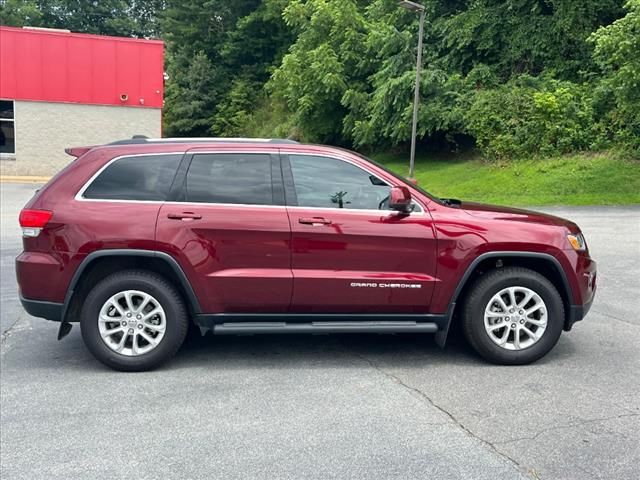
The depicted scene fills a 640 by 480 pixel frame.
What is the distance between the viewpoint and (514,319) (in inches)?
200

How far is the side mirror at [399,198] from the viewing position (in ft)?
15.9

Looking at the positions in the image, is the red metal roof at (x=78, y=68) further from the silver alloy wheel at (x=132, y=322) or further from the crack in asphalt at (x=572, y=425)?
the crack in asphalt at (x=572, y=425)

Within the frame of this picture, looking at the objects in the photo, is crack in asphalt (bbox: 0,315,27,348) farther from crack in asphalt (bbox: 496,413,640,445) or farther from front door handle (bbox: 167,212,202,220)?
crack in asphalt (bbox: 496,413,640,445)

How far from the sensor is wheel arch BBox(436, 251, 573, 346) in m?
5.00

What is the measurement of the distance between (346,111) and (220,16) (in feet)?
72.0

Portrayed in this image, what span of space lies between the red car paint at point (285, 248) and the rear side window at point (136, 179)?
85 mm

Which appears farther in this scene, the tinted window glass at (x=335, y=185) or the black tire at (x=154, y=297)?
the tinted window glass at (x=335, y=185)

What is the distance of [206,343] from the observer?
5781 mm

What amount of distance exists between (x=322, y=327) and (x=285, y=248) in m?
0.70

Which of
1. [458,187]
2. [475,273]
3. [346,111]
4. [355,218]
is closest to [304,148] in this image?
[355,218]

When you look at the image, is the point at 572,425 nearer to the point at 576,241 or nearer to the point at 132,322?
the point at 576,241

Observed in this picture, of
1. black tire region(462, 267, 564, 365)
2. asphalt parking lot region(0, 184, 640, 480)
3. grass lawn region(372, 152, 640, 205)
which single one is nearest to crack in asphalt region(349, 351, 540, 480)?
asphalt parking lot region(0, 184, 640, 480)

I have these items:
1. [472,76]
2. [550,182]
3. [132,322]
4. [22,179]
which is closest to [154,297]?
[132,322]

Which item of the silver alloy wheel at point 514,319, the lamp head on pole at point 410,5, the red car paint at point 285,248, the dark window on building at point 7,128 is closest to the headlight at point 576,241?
the red car paint at point 285,248
